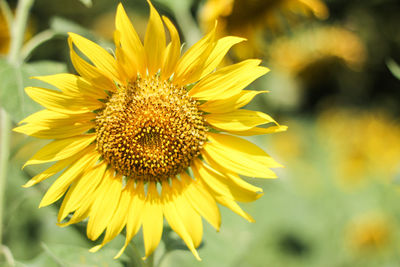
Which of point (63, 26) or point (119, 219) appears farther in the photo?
point (63, 26)

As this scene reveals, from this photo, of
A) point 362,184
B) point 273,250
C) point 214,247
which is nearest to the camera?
point 214,247

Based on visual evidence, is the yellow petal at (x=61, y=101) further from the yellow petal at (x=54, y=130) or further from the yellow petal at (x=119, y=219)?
the yellow petal at (x=119, y=219)

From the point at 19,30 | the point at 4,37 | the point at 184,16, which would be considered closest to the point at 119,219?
the point at 19,30

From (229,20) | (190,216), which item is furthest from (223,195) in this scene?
(229,20)

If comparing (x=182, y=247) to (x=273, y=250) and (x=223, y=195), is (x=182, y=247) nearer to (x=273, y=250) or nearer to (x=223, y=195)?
(x=223, y=195)

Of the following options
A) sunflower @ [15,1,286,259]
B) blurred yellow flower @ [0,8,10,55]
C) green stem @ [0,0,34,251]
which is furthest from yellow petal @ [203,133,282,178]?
blurred yellow flower @ [0,8,10,55]

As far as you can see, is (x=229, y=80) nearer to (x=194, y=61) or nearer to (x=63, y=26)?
(x=194, y=61)

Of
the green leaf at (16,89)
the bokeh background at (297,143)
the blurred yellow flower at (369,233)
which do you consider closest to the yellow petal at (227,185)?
the bokeh background at (297,143)
